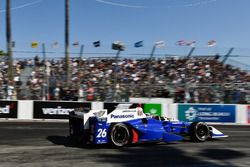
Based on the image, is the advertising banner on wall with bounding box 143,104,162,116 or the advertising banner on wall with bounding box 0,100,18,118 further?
the advertising banner on wall with bounding box 0,100,18,118

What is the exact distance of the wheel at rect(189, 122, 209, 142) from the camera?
35.1 feet

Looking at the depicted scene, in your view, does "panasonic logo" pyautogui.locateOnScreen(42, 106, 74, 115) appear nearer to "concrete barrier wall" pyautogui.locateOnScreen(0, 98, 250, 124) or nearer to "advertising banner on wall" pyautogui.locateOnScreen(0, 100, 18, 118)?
"concrete barrier wall" pyautogui.locateOnScreen(0, 98, 250, 124)

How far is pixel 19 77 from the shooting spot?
2198 cm

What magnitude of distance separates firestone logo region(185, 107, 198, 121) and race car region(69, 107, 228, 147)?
8903 millimetres

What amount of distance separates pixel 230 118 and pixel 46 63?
10476mm

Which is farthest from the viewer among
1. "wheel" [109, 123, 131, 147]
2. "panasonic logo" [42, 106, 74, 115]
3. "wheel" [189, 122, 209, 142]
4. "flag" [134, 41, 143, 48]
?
"flag" [134, 41, 143, 48]

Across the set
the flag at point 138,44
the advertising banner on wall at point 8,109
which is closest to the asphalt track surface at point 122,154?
the advertising banner on wall at point 8,109

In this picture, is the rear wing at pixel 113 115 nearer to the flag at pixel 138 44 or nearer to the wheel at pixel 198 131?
the wheel at pixel 198 131

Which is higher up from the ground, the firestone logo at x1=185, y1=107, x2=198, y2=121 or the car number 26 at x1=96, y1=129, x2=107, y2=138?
the firestone logo at x1=185, y1=107, x2=198, y2=121

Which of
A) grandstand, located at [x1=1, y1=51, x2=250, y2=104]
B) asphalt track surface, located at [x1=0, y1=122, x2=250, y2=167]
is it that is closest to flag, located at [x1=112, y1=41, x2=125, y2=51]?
grandstand, located at [x1=1, y1=51, x2=250, y2=104]

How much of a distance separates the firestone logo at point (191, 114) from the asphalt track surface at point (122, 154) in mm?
8149

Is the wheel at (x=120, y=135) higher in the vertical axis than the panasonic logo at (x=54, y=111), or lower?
lower

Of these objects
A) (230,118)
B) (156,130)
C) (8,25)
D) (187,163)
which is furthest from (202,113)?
(8,25)

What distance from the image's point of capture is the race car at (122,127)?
31.4ft
